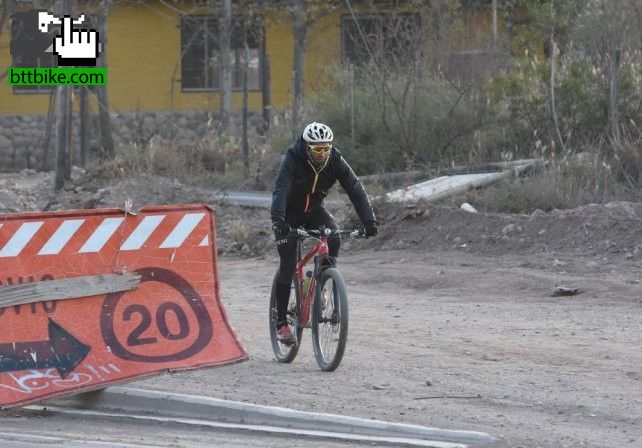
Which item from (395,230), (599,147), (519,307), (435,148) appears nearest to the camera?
(519,307)

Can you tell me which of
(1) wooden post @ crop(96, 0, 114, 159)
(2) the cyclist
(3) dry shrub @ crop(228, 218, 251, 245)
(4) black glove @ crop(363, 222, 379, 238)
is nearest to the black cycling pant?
(2) the cyclist

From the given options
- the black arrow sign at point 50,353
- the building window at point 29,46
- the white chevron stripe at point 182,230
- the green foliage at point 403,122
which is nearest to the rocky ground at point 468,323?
the black arrow sign at point 50,353

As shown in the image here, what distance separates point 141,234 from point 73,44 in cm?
2299

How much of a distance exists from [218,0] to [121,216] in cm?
2753

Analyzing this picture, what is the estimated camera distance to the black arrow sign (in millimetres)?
8422

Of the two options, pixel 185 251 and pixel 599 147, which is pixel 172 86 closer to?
pixel 599 147

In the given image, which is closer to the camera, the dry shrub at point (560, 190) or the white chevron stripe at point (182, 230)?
the white chevron stripe at point (182, 230)

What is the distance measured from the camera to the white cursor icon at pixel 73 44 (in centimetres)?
2909

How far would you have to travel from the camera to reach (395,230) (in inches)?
694

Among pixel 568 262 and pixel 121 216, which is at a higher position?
pixel 121 216

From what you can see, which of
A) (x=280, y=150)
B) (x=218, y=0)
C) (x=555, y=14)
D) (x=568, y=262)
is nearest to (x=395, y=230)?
(x=568, y=262)

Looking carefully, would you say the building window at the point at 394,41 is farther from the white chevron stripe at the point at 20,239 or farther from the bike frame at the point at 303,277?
the white chevron stripe at the point at 20,239

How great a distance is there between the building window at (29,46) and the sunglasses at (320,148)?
22.9 m

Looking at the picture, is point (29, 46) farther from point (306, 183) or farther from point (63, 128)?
point (306, 183)
